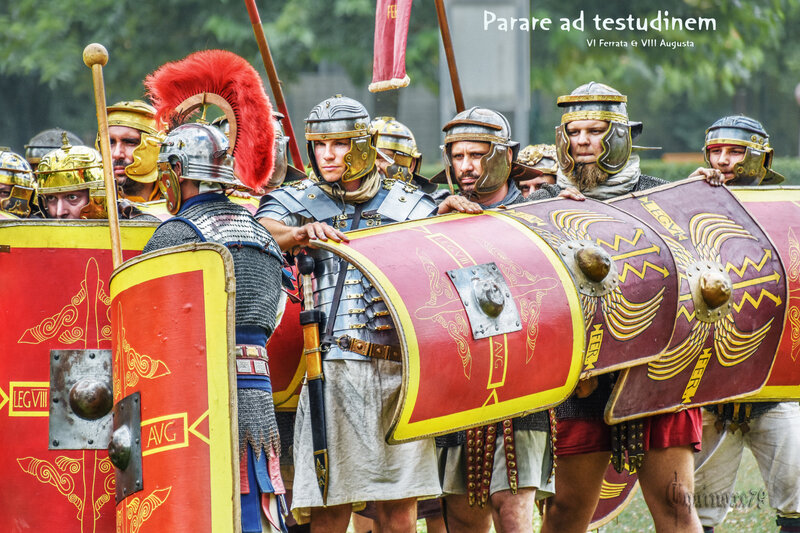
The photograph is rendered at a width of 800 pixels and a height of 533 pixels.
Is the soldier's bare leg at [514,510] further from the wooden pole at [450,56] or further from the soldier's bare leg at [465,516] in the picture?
the wooden pole at [450,56]

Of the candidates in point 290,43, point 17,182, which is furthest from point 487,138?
point 290,43

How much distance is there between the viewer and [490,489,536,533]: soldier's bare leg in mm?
6469

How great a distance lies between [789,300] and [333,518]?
2589 mm

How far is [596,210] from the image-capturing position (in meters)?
6.75

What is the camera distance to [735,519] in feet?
28.5

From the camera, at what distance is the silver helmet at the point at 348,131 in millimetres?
6512

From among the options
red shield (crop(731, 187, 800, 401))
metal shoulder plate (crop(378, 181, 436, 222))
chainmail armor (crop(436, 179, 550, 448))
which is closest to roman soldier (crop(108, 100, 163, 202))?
metal shoulder plate (crop(378, 181, 436, 222))

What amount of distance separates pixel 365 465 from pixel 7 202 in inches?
139

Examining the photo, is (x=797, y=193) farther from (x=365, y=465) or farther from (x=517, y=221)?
(x=365, y=465)

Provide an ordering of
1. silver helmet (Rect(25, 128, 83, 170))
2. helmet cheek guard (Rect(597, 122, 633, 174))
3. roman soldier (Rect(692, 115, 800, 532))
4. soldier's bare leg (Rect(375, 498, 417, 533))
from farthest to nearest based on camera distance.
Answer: silver helmet (Rect(25, 128, 83, 170)) → roman soldier (Rect(692, 115, 800, 532)) → helmet cheek guard (Rect(597, 122, 633, 174)) → soldier's bare leg (Rect(375, 498, 417, 533))

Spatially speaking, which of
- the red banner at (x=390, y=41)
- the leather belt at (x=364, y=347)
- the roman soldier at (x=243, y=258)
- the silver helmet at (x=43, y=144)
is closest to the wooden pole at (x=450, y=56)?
the red banner at (x=390, y=41)

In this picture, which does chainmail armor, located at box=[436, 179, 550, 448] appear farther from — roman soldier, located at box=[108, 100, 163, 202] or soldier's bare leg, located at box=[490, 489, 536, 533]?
roman soldier, located at box=[108, 100, 163, 202]

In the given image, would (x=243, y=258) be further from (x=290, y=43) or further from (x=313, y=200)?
(x=290, y=43)

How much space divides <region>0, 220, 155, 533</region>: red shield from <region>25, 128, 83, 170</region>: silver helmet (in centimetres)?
410
